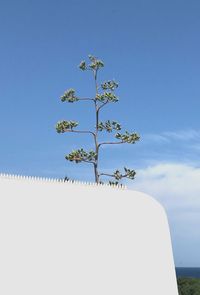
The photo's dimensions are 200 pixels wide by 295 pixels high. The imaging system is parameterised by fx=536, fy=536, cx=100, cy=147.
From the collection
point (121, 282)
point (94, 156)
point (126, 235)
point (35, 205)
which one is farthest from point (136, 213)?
point (94, 156)

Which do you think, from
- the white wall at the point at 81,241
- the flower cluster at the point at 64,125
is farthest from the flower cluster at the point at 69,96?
the white wall at the point at 81,241

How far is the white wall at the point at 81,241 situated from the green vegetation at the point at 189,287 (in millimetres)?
14902

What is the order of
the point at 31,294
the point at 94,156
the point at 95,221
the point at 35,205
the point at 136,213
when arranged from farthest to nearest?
1. the point at 94,156
2. the point at 136,213
3. the point at 95,221
4. the point at 35,205
5. the point at 31,294

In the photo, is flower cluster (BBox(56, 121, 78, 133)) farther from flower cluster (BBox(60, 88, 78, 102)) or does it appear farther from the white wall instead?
the white wall

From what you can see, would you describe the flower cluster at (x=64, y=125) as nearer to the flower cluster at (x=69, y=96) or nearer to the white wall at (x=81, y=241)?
the flower cluster at (x=69, y=96)

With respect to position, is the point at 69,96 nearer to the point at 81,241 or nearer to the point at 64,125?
the point at 64,125

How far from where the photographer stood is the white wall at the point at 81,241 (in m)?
17.1

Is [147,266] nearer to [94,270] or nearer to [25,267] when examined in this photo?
[94,270]

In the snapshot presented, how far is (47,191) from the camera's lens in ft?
63.0

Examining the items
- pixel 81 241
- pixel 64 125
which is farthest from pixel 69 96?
pixel 81 241

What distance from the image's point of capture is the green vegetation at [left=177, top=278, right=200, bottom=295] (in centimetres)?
3600

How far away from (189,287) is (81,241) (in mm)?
19657

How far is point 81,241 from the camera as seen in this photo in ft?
61.8

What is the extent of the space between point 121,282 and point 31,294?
4.07 metres
